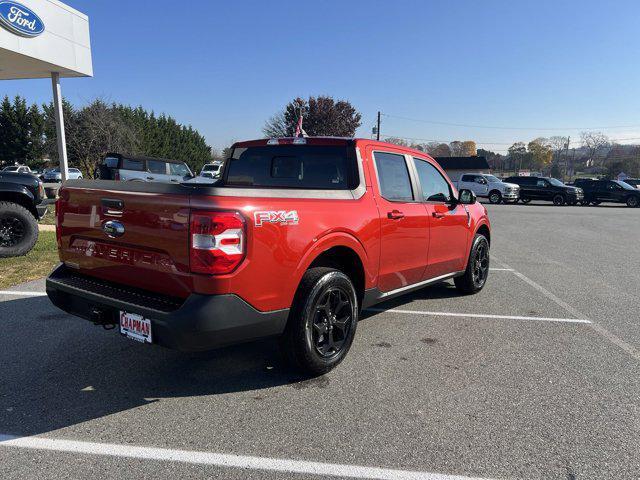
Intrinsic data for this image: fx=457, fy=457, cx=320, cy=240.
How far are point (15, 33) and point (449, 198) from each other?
1326 centimetres

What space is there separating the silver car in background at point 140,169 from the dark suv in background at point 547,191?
2101cm

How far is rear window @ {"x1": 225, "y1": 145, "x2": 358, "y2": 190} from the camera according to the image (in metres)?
4.00

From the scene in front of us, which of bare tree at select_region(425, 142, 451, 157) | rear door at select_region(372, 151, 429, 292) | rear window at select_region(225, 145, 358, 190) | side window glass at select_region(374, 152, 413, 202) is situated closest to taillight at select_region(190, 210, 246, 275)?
rear window at select_region(225, 145, 358, 190)

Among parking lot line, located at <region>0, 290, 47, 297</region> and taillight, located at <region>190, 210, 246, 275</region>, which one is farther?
parking lot line, located at <region>0, 290, 47, 297</region>

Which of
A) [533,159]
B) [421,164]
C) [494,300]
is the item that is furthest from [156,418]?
[533,159]

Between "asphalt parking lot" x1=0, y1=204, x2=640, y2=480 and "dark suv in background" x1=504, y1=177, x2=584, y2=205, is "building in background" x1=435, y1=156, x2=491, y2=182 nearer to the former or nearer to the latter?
"dark suv in background" x1=504, y1=177, x2=584, y2=205

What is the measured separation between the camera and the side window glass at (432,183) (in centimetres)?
487

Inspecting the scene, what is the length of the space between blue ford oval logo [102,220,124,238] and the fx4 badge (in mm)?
967

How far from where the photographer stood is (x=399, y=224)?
4191mm

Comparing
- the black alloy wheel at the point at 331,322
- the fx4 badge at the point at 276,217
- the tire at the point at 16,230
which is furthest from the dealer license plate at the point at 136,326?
the tire at the point at 16,230

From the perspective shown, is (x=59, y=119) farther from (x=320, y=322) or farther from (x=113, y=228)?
(x=320, y=322)

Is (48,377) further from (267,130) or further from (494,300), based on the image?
(267,130)

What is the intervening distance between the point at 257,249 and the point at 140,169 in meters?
17.5

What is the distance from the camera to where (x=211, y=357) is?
387 cm
